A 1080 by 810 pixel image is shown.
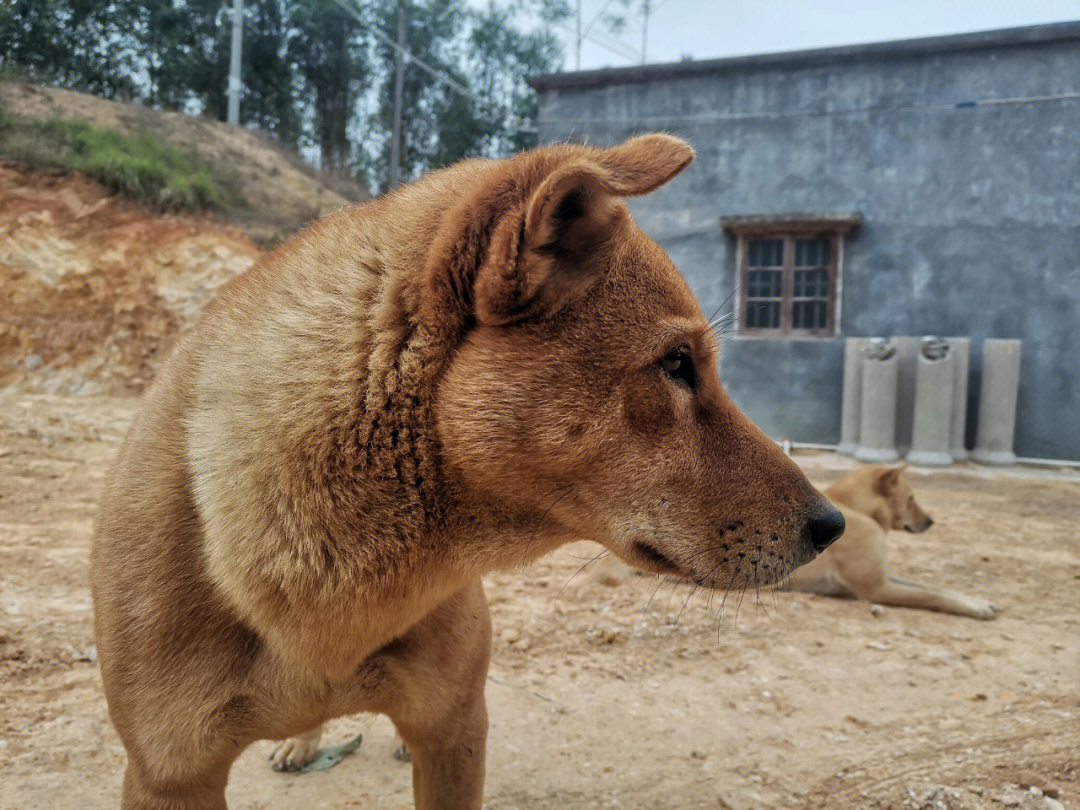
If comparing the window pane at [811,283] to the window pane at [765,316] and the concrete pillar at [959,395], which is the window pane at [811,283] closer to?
the window pane at [765,316]

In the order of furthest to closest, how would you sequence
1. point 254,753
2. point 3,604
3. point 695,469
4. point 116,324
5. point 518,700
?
point 116,324
point 3,604
point 518,700
point 254,753
point 695,469

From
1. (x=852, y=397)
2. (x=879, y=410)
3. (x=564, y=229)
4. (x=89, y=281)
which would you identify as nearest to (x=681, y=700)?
(x=564, y=229)

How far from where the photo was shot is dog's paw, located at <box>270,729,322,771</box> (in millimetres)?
2826

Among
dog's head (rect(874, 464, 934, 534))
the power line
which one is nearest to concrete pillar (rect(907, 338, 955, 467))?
the power line

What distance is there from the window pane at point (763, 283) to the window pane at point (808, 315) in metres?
0.34

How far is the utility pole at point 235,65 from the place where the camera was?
39.3 ft

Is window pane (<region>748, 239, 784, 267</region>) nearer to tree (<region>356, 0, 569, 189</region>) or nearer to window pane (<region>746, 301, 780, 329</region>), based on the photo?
window pane (<region>746, 301, 780, 329</region>)

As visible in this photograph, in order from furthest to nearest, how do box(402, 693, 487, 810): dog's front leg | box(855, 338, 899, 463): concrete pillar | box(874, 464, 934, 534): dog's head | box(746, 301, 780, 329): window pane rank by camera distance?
box(746, 301, 780, 329): window pane → box(855, 338, 899, 463): concrete pillar → box(874, 464, 934, 534): dog's head → box(402, 693, 487, 810): dog's front leg

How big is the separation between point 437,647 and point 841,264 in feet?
32.4

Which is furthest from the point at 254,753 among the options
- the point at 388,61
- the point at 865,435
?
the point at 388,61

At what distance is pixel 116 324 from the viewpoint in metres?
8.56

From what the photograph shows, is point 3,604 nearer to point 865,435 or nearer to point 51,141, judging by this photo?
point 51,141

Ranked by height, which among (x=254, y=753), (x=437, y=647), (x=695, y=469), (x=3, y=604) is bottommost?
(x=254, y=753)

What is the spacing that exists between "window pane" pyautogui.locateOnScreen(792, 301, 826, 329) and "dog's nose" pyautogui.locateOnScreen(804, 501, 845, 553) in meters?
9.59
